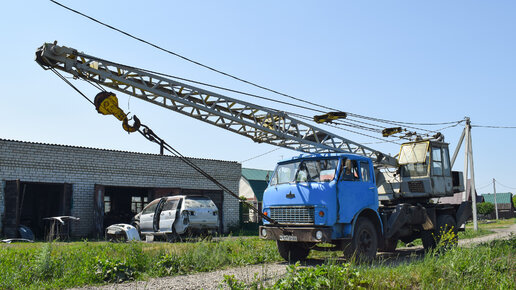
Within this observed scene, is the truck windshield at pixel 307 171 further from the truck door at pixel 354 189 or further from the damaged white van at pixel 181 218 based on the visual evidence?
the damaged white van at pixel 181 218

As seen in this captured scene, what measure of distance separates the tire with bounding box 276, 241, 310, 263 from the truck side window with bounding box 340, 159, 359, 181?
1958mm

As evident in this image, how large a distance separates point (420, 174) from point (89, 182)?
50.2 ft

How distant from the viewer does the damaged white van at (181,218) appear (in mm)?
14508

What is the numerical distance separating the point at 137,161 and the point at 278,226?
14.5m

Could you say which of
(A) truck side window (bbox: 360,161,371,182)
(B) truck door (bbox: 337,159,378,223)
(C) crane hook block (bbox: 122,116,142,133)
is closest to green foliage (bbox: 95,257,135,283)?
(C) crane hook block (bbox: 122,116,142,133)

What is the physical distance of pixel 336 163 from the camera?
373 inches

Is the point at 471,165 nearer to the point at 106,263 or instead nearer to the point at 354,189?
the point at 354,189

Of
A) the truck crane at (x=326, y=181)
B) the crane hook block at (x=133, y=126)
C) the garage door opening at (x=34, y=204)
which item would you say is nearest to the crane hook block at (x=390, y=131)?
the truck crane at (x=326, y=181)

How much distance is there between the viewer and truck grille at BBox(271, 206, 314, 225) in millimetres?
9088

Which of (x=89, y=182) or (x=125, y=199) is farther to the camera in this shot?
(x=125, y=199)

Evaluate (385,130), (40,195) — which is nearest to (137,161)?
(40,195)

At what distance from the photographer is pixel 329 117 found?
46.9 ft

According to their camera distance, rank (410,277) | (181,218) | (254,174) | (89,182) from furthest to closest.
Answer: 1. (254,174)
2. (89,182)
3. (181,218)
4. (410,277)

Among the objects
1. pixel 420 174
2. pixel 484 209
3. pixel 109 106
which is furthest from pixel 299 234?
pixel 484 209
